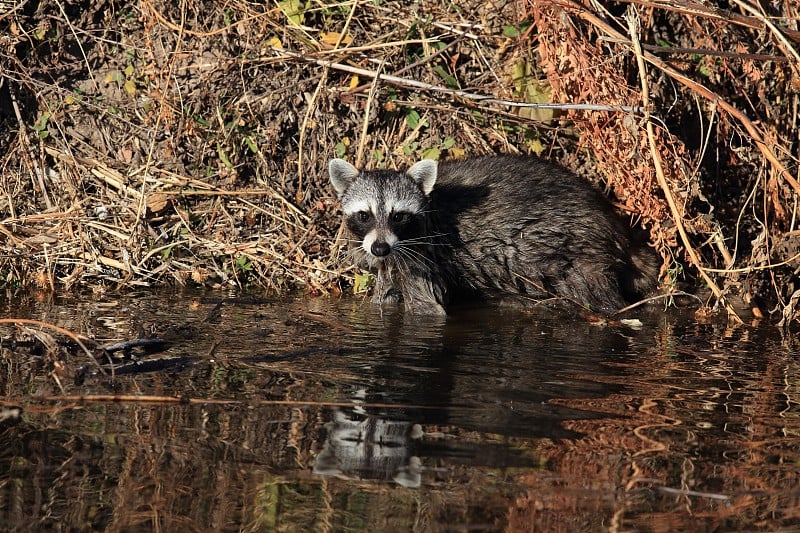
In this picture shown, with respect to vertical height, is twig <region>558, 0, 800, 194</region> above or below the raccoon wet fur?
above

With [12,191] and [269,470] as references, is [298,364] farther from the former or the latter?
[12,191]

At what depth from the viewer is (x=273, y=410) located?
391 centimetres

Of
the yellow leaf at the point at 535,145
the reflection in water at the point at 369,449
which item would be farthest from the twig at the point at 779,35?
the reflection in water at the point at 369,449

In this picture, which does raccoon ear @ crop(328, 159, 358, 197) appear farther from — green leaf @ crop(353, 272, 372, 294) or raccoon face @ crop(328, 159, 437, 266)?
green leaf @ crop(353, 272, 372, 294)

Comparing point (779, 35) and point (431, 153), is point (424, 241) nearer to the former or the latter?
point (431, 153)

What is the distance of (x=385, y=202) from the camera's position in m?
6.25

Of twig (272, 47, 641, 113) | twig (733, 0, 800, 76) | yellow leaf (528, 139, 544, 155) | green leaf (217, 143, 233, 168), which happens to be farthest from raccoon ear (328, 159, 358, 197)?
twig (733, 0, 800, 76)

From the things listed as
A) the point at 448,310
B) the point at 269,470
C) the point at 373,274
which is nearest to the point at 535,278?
the point at 448,310

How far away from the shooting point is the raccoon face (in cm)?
625

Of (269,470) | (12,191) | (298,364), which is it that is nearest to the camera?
(269,470)

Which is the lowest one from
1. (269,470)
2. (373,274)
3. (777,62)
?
(269,470)

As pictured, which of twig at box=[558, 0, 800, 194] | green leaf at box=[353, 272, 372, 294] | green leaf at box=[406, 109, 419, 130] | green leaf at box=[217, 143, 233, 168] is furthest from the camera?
green leaf at box=[406, 109, 419, 130]

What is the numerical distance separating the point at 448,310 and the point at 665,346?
5.01ft

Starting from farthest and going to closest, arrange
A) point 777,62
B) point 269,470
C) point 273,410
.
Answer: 1. point 777,62
2. point 273,410
3. point 269,470
